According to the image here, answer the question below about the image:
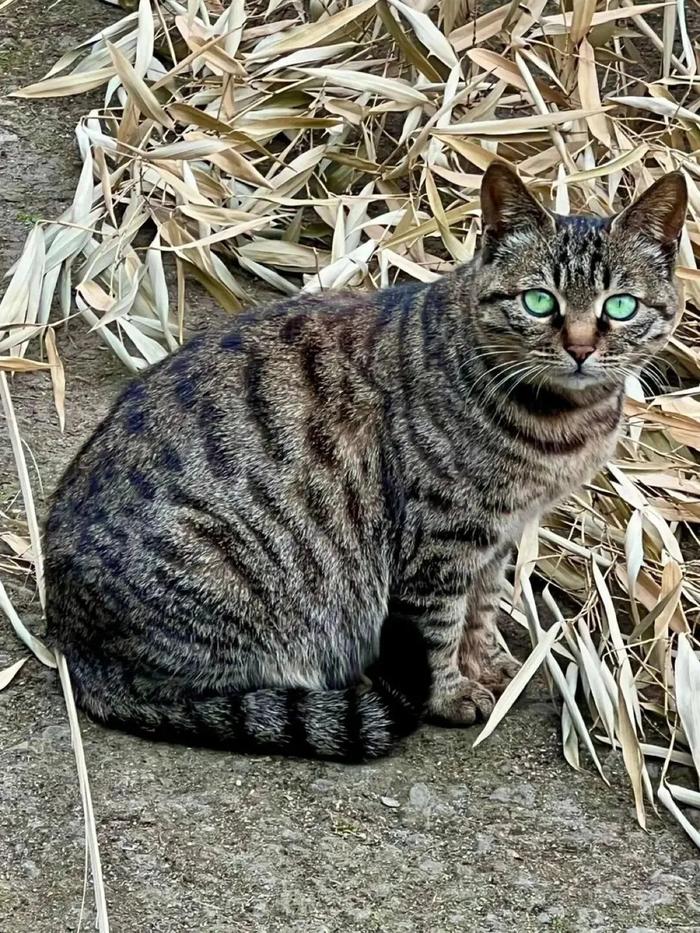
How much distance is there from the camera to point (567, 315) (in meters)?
2.65

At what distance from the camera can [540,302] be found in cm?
270

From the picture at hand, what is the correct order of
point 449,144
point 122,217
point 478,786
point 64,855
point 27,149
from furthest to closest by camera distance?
point 27,149 < point 122,217 < point 449,144 < point 478,786 < point 64,855

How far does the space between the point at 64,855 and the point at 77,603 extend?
57 centimetres

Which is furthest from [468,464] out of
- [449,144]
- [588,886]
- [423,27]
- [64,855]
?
[423,27]

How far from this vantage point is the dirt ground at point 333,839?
245 centimetres

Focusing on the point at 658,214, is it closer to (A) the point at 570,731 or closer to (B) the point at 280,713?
(A) the point at 570,731

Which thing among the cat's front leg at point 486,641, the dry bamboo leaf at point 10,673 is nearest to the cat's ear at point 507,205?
the cat's front leg at point 486,641

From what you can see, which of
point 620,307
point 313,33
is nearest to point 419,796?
point 620,307

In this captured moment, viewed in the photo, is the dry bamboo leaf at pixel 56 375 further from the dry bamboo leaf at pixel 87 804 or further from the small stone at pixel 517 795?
the small stone at pixel 517 795

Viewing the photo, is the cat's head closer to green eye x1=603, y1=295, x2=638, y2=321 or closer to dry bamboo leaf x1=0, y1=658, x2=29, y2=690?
green eye x1=603, y1=295, x2=638, y2=321

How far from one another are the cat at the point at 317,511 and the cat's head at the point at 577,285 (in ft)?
0.04

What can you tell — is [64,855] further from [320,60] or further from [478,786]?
[320,60]

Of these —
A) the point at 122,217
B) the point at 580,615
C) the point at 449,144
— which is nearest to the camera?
the point at 580,615

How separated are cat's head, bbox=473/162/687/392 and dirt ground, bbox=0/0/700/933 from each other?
0.86 meters
